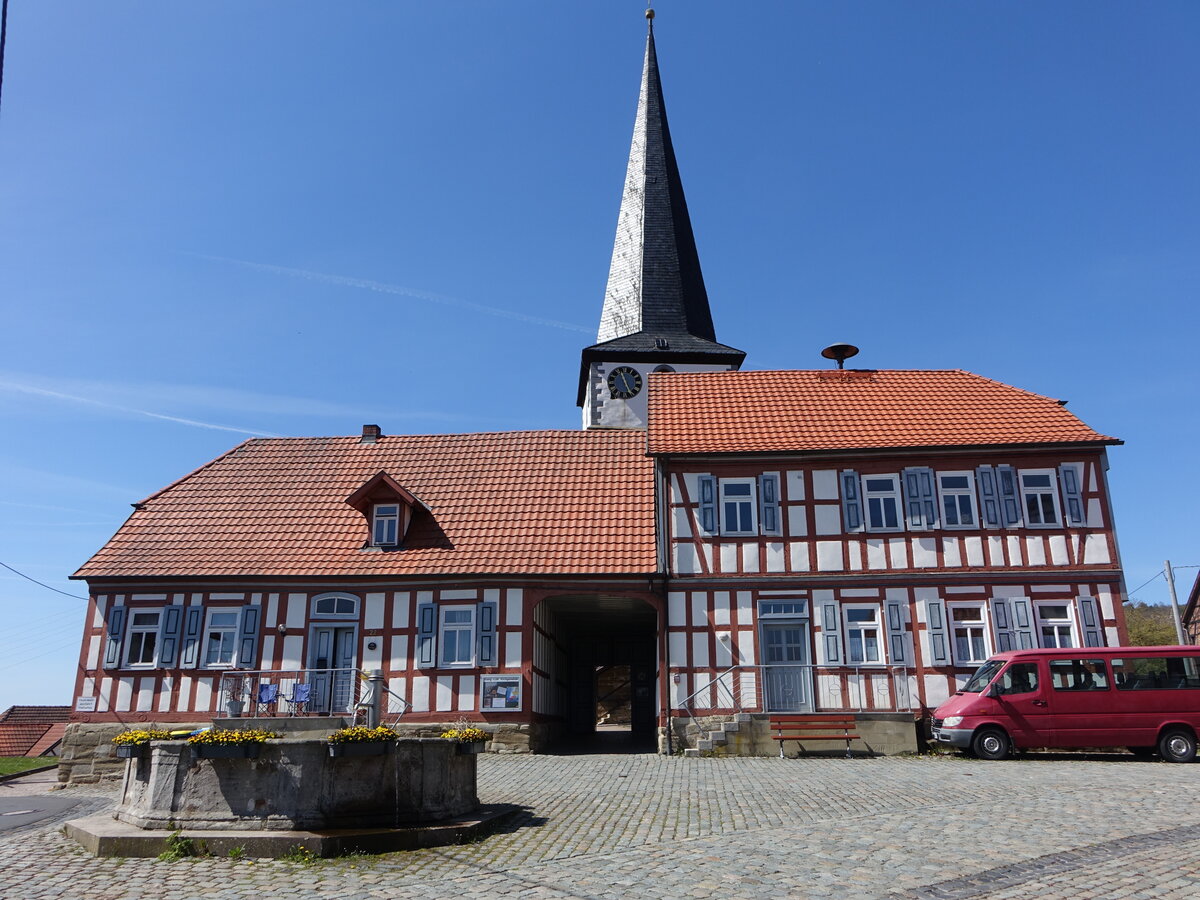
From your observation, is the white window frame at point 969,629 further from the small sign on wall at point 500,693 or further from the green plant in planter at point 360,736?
the green plant in planter at point 360,736

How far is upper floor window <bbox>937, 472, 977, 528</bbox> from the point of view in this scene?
21.1 m

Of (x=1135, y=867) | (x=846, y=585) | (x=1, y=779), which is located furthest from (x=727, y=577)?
(x=1, y=779)

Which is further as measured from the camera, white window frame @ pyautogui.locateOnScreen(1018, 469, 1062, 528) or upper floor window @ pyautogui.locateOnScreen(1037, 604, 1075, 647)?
white window frame @ pyautogui.locateOnScreen(1018, 469, 1062, 528)

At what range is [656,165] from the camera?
42.4 m

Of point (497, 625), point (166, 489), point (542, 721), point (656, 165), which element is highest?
point (656, 165)

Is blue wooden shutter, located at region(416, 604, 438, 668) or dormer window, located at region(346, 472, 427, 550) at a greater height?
dormer window, located at region(346, 472, 427, 550)

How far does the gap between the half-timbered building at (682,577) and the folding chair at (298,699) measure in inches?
1.7

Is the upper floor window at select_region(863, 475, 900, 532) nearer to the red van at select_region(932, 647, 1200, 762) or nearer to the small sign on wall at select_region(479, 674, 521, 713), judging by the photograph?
the red van at select_region(932, 647, 1200, 762)

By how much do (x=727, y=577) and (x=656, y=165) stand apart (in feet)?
85.3

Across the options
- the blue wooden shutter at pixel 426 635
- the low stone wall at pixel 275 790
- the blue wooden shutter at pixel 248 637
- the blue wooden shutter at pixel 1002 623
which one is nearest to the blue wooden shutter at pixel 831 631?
the blue wooden shutter at pixel 1002 623

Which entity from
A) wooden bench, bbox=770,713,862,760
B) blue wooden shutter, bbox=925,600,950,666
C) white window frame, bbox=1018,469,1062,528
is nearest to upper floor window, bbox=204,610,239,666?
wooden bench, bbox=770,713,862,760

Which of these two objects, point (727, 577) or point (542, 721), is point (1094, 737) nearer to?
point (727, 577)

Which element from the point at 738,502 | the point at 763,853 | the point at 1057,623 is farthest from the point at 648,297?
the point at 763,853

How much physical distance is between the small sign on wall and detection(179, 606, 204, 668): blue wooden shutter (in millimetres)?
6266
